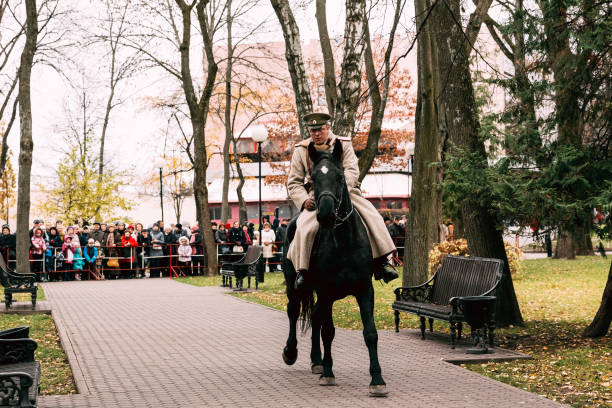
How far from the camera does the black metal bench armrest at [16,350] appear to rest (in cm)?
702

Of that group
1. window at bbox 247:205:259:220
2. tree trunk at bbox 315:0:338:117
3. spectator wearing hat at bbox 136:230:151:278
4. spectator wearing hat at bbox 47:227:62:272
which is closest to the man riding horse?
tree trunk at bbox 315:0:338:117

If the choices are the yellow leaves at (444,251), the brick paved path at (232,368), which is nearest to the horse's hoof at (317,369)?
the brick paved path at (232,368)

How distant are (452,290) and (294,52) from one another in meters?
10.6

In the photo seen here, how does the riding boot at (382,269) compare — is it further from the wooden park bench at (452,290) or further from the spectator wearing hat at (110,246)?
the spectator wearing hat at (110,246)

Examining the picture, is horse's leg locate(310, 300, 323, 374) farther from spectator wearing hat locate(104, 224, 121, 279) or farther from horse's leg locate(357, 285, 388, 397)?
spectator wearing hat locate(104, 224, 121, 279)

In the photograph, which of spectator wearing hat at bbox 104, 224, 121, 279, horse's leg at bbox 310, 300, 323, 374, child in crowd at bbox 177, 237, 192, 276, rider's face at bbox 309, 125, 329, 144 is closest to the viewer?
rider's face at bbox 309, 125, 329, 144

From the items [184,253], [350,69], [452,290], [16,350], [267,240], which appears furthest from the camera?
[184,253]

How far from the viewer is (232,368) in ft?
33.2

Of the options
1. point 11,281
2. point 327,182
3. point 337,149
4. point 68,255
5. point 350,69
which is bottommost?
point 11,281

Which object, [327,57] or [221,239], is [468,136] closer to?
[327,57]

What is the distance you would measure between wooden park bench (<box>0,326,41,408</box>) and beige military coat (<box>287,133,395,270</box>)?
9.23 feet

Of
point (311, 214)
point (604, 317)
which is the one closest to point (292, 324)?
point (311, 214)

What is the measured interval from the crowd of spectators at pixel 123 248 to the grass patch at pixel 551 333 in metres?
7.45

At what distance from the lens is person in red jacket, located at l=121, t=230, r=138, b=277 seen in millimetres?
31734
